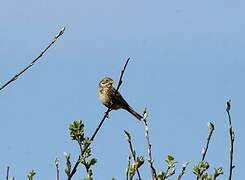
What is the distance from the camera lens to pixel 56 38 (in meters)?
5.10

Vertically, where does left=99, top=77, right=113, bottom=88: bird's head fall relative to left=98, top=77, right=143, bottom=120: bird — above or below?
above

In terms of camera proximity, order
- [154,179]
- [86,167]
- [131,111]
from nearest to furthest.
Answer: [154,179], [86,167], [131,111]

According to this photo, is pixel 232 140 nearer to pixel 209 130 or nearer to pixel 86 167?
pixel 209 130

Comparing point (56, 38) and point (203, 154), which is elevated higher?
point (56, 38)

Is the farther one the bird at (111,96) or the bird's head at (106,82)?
Answer: the bird's head at (106,82)

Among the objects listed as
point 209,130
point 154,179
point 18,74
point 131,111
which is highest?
point 131,111

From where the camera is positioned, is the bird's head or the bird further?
the bird's head

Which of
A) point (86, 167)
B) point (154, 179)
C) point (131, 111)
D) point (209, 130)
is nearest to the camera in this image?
point (154, 179)

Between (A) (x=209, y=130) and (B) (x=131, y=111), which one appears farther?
(B) (x=131, y=111)

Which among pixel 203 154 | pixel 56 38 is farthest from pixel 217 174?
pixel 56 38

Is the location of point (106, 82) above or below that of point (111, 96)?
above

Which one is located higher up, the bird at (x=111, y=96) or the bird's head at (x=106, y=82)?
the bird's head at (x=106, y=82)

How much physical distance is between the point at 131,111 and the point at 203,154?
12.6m

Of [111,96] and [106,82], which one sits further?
[106,82]
